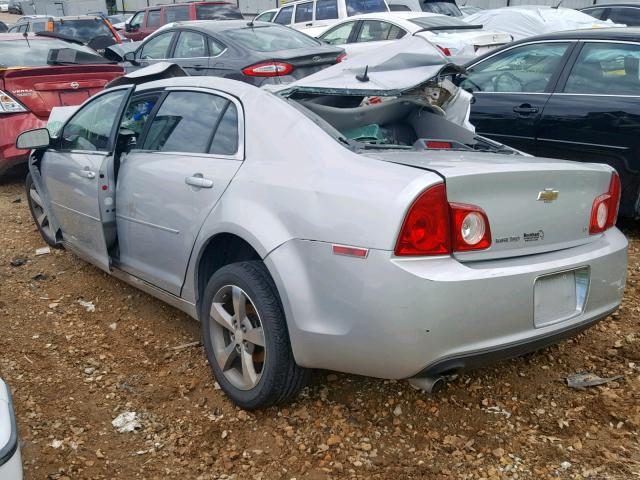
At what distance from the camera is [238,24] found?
29.9 feet

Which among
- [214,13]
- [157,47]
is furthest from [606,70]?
[214,13]

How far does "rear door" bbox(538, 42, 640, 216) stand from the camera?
4863mm

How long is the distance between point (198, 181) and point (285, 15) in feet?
44.2

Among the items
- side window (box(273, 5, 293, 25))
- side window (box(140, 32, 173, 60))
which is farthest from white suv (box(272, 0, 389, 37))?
side window (box(140, 32, 173, 60))

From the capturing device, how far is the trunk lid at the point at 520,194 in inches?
100

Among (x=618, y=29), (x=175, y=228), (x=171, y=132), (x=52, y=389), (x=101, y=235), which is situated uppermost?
(x=618, y=29)

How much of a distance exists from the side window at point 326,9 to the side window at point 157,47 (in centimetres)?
536

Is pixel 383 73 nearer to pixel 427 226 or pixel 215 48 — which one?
pixel 427 226

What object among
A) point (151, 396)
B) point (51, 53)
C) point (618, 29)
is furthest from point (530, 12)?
point (151, 396)

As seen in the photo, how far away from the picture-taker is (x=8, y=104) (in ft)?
22.6

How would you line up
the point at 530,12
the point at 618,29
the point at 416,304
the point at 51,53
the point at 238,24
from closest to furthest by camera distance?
the point at 416,304 → the point at 618,29 → the point at 51,53 → the point at 238,24 → the point at 530,12

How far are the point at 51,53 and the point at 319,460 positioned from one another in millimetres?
Answer: 6725

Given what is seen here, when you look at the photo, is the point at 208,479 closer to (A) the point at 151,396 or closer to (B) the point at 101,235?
(A) the point at 151,396

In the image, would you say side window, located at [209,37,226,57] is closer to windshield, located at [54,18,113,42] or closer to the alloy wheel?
the alloy wheel
